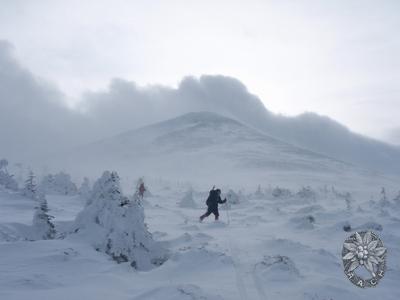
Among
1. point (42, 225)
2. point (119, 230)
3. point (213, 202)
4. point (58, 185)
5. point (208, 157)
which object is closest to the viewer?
point (119, 230)

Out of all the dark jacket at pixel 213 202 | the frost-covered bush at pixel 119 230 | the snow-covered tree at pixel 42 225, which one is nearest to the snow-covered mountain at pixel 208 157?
the dark jacket at pixel 213 202

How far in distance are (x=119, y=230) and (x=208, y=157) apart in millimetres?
129024

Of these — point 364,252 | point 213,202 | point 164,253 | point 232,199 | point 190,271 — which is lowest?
point 190,271

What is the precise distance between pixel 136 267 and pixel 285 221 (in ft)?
32.3

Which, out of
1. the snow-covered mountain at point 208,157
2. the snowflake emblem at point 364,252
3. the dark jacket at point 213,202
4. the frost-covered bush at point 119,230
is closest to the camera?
the snowflake emblem at point 364,252

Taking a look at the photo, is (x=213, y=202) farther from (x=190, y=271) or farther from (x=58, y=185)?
(x=58, y=185)

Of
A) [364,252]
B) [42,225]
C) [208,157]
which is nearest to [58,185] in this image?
[42,225]

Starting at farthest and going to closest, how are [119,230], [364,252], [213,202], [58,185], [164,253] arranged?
[58,185] → [213,202] → [164,253] → [119,230] → [364,252]

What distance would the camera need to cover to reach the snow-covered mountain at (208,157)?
10881 centimetres

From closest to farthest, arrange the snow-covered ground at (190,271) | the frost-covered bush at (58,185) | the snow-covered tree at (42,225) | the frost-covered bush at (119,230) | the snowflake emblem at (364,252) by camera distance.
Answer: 1. the snowflake emblem at (364,252)
2. the snow-covered ground at (190,271)
3. the frost-covered bush at (119,230)
4. the snow-covered tree at (42,225)
5. the frost-covered bush at (58,185)

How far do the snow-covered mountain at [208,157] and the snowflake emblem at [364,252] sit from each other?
83.5 m

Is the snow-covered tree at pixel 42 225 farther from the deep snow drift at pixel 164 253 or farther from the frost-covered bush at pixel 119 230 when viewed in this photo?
the frost-covered bush at pixel 119 230

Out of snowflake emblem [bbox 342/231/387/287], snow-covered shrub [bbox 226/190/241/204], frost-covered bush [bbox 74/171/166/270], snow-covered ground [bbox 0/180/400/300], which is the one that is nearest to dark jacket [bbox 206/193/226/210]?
snow-covered ground [bbox 0/180/400/300]

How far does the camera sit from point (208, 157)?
139875 millimetres
